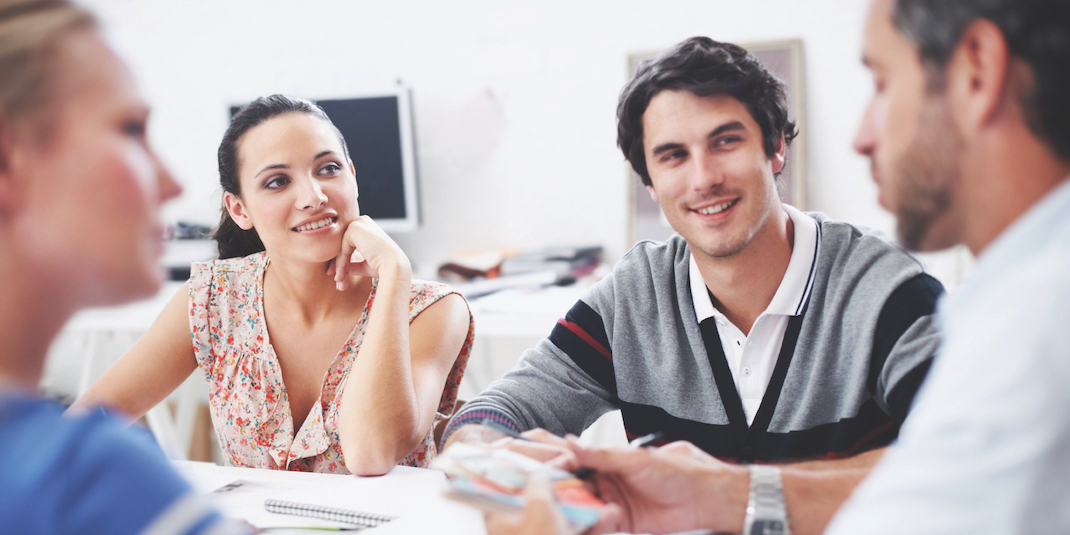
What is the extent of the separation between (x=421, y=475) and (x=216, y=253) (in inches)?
37.1

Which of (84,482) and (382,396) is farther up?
(84,482)

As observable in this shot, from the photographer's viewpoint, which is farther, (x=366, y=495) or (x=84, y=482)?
(x=366, y=495)

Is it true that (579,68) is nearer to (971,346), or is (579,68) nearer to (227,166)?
(227,166)

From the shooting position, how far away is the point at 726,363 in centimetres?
133

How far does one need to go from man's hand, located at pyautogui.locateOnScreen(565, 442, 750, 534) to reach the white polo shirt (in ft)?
1.08

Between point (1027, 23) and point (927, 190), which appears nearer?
point (1027, 23)

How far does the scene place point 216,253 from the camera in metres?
1.90

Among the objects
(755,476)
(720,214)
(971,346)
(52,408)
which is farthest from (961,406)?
(720,214)

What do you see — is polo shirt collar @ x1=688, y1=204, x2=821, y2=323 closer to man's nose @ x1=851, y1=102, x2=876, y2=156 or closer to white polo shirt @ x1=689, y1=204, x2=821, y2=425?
white polo shirt @ x1=689, y1=204, x2=821, y2=425

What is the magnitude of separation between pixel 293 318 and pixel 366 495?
61cm

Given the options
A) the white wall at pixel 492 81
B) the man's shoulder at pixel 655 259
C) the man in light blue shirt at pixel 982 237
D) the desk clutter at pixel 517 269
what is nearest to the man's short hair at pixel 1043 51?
the man in light blue shirt at pixel 982 237

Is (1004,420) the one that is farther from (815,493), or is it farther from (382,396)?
(382,396)

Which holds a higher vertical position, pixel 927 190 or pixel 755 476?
pixel 927 190

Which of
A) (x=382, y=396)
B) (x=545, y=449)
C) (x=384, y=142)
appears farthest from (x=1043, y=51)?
(x=384, y=142)
